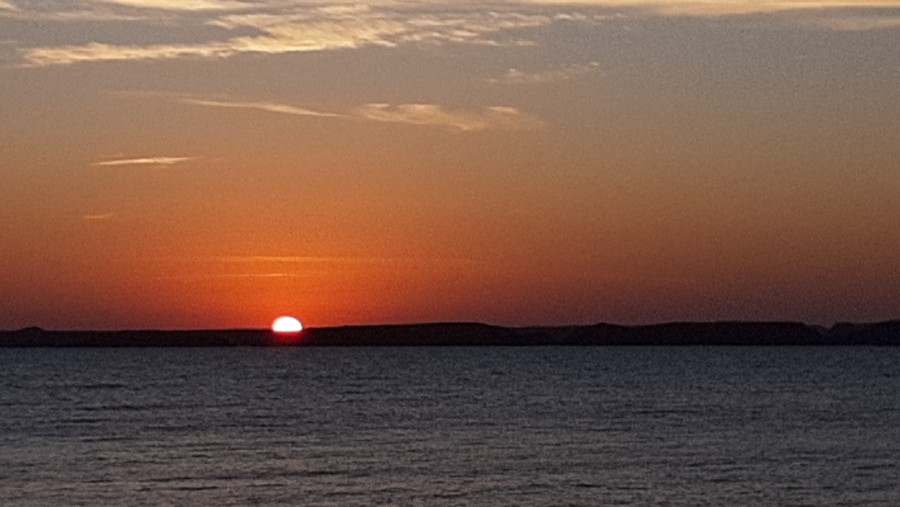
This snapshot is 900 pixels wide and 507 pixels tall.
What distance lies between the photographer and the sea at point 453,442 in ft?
136

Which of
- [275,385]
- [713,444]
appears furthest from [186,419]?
[275,385]

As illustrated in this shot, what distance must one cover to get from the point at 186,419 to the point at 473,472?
1201 inches

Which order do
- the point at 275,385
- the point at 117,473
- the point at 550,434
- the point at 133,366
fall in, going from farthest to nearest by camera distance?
the point at 133,366, the point at 275,385, the point at 550,434, the point at 117,473

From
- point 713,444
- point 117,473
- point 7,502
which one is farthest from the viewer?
point 713,444

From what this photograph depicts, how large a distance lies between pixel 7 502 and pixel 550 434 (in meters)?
27.1

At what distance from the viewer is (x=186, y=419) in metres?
74.3

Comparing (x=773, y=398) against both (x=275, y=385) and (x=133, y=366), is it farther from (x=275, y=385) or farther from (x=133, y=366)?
(x=133, y=366)

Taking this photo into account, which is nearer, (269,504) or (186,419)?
(269,504)

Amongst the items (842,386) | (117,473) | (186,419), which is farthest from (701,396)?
(117,473)

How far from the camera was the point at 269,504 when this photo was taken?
39625 millimetres

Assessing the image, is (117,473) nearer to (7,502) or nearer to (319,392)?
(7,502)

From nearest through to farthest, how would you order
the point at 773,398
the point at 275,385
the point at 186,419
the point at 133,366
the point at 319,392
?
1. the point at 186,419
2. the point at 773,398
3. the point at 319,392
4. the point at 275,385
5. the point at 133,366

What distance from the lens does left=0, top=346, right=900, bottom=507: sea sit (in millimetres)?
41531

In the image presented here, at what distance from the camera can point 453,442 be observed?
5809 cm
